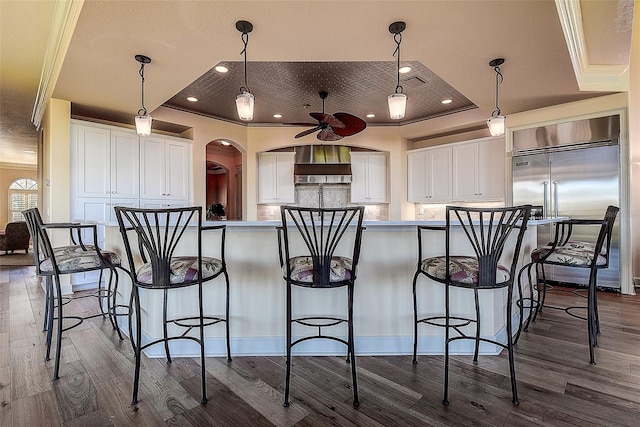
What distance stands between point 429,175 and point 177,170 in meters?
4.17

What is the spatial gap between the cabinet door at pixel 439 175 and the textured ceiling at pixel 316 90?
0.67m

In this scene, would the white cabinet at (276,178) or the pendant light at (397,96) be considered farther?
the white cabinet at (276,178)

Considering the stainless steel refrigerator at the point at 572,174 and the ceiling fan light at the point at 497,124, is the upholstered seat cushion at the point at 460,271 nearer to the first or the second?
the ceiling fan light at the point at 497,124

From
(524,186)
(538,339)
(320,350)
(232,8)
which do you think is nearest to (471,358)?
(538,339)

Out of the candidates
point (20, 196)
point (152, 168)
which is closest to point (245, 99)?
point (152, 168)

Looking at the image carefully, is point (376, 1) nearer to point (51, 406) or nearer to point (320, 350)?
point (320, 350)

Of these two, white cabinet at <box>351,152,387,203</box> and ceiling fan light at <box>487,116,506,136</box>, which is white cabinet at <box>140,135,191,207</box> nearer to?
white cabinet at <box>351,152,387,203</box>

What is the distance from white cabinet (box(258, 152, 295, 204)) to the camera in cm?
586

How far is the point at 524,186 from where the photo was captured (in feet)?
13.6

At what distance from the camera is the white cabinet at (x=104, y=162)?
3857mm

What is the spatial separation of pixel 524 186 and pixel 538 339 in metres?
2.50

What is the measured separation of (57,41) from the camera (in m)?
2.77

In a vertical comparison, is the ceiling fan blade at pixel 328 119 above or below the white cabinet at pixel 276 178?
above

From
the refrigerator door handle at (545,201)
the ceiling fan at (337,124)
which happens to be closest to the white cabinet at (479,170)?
the refrigerator door handle at (545,201)
